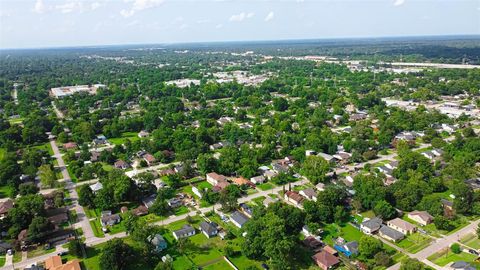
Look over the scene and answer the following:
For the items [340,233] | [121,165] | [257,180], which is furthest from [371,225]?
[121,165]

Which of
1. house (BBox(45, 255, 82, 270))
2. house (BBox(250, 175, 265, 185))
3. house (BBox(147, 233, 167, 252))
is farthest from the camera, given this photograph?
house (BBox(250, 175, 265, 185))

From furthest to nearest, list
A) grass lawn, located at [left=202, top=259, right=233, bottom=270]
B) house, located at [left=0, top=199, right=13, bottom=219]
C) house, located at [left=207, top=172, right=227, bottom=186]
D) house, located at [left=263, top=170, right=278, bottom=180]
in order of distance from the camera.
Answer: house, located at [left=263, top=170, right=278, bottom=180]
house, located at [left=207, top=172, right=227, bottom=186]
house, located at [left=0, top=199, right=13, bottom=219]
grass lawn, located at [left=202, top=259, right=233, bottom=270]

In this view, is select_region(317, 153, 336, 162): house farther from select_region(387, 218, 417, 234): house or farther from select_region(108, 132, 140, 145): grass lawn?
select_region(108, 132, 140, 145): grass lawn

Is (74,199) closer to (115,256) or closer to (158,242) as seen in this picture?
(158,242)

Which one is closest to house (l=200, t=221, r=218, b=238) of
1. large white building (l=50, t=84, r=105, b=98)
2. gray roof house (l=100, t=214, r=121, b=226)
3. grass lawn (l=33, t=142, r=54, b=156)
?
gray roof house (l=100, t=214, r=121, b=226)

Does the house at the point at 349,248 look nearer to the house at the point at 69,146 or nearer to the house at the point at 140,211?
the house at the point at 140,211

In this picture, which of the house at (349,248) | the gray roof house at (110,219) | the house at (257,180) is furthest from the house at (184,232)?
the house at (349,248)
